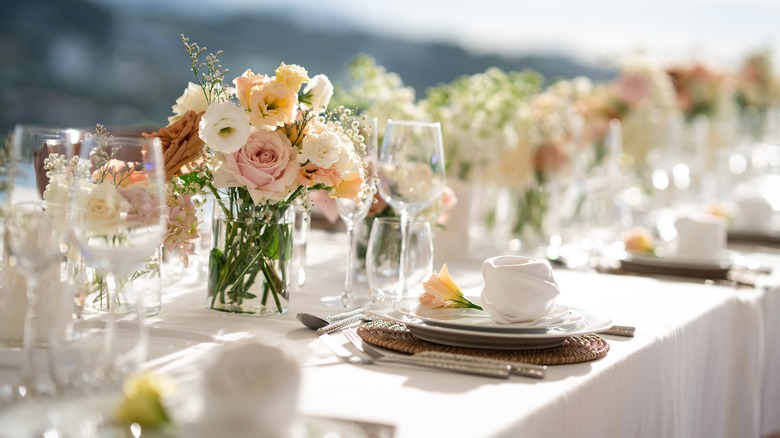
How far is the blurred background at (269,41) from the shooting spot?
6.23 metres

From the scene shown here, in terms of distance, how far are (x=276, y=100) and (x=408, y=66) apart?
567 cm

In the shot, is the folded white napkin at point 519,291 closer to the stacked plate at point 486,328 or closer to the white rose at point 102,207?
the stacked plate at point 486,328

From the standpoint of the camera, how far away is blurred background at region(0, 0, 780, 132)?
20.4 feet

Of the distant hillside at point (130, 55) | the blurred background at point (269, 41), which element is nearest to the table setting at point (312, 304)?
the blurred background at point (269, 41)

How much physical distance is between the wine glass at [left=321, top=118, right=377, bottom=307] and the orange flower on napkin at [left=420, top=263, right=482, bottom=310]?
0.29m

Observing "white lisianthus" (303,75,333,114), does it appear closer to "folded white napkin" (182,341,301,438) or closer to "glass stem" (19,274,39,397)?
"glass stem" (19,274,39,397)

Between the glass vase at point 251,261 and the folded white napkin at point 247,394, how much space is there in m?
0.73

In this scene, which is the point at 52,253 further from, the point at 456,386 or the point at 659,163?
the point at 659,163

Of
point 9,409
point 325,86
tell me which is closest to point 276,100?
→ point 325,86

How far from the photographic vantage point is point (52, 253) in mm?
975

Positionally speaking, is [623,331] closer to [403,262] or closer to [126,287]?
[403,262]

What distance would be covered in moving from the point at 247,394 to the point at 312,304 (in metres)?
0.93

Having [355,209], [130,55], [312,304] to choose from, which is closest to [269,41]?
[130,55]

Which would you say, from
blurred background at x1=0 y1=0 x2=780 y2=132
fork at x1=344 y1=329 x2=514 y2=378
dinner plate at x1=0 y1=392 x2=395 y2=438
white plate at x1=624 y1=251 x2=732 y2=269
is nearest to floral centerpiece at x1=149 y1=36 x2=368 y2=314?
fork at x1=344 y1=329 x2=514 y2=378
